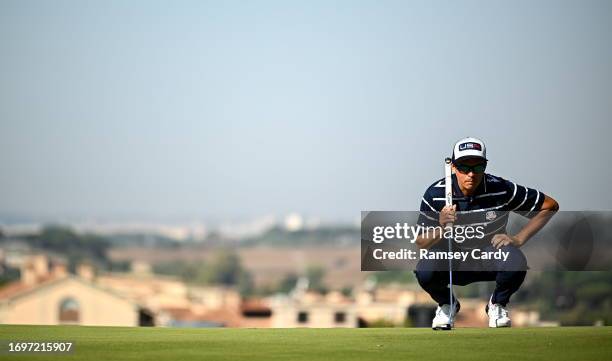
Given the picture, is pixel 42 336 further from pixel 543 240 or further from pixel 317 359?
pixel 543 240

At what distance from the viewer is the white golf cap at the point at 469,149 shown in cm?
1438

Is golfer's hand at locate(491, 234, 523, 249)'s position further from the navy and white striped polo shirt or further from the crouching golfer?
the navy and white striped polo shirt

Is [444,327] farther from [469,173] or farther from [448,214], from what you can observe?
[469,173]

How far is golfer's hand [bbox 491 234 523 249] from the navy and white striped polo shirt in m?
0.13

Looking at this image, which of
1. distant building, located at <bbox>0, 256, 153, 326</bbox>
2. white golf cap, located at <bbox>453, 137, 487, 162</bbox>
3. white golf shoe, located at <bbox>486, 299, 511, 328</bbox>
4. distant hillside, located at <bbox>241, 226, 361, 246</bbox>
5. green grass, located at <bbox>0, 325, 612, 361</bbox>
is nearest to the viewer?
green grass, located at <bbox>0, 325, 612, 361</bbox>

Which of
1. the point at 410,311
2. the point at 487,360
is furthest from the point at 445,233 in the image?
the point at 410,311

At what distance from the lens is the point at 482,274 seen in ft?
49.8

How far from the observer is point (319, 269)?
653 ft

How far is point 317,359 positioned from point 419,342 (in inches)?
61.9

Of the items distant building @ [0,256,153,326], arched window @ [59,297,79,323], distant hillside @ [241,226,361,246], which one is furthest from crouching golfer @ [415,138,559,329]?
arched window @ [59,297,79,323]

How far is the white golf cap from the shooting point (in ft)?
47.2

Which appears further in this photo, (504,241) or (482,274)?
(482,274)

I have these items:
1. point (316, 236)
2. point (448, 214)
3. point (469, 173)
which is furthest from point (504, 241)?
point (316, 236)

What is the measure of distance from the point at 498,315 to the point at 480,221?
1055 mm
